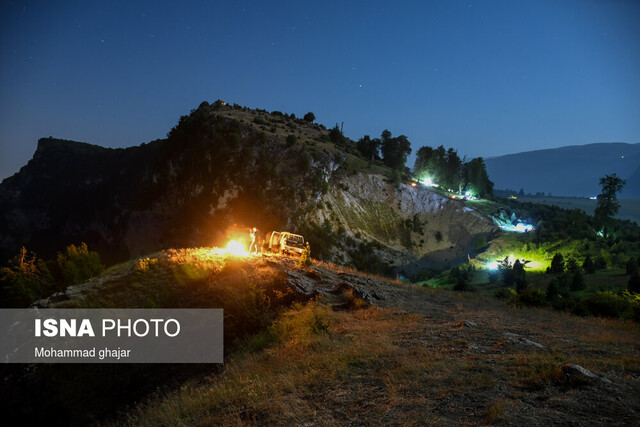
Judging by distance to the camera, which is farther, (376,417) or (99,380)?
(99,380)

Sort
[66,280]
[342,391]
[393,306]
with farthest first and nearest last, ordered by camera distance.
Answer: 1. [66,280]
2. [393,306]
3. [342,391]

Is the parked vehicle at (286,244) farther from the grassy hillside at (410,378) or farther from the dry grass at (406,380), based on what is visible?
the dry grass at (406,380)

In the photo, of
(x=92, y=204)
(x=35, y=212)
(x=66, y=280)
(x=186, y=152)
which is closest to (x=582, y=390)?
(x=66, y=280)

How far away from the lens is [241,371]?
32.0 ft

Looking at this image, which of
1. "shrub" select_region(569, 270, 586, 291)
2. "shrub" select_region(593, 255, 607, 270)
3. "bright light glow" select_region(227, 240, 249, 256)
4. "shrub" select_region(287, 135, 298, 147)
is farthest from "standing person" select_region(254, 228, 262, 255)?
"shrub" select_region(593, 255, 607, 270)

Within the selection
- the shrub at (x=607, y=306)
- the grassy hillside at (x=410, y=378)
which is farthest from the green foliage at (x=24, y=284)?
the shrub at (x=607, y=306)

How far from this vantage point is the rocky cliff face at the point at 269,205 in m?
61.5

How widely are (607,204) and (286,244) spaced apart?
7307cm

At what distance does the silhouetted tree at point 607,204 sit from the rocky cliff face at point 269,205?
2065 centimetres

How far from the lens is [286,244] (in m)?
31.3

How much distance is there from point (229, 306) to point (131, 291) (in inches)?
291

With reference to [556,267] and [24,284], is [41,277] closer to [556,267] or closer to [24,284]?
[24,284]

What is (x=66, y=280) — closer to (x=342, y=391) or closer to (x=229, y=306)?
(x=229, y=306)

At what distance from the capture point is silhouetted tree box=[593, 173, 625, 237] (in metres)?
67.1
